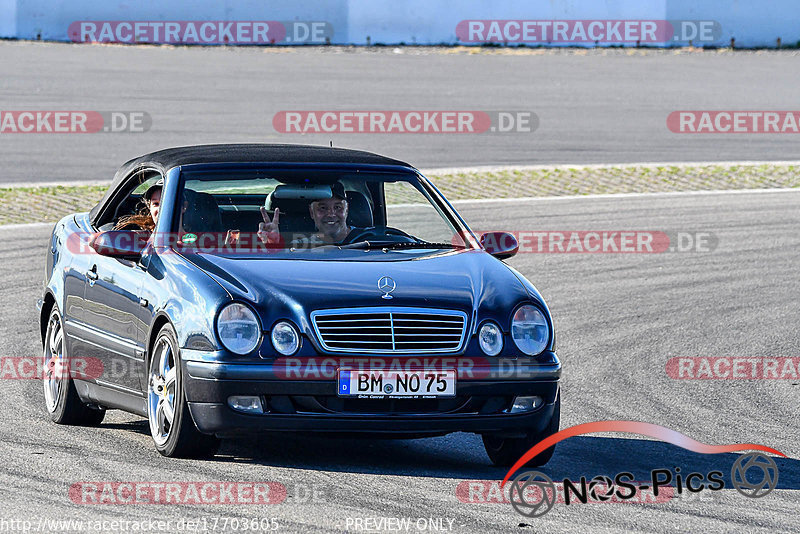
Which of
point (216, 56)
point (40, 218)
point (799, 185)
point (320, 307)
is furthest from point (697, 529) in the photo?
point (216, 56)

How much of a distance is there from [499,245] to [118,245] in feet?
6.72

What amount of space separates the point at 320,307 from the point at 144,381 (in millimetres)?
1153

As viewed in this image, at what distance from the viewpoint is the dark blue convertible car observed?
6508 mm

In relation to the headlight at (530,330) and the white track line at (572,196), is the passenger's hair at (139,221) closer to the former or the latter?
the headlight at (530,330)

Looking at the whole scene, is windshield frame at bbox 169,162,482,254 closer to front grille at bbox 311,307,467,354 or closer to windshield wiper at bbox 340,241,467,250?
windshield wiper at bbox 340,241,467,250

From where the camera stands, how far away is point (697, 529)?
227 inches

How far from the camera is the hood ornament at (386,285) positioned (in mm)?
6676

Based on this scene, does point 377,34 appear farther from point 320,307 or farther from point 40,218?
point 320,307

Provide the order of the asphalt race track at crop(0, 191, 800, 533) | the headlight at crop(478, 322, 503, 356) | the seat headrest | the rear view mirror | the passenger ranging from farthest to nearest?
the passenger, the rear view mirror, the seat headrest, the headlight at crop(478, 322, 503, 356), the asphalt race track at crop(0, 191, 800, 533)

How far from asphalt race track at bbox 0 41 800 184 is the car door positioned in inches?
483

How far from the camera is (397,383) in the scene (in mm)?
6539

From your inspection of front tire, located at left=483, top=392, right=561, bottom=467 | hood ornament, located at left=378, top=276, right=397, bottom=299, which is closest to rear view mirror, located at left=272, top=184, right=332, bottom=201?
hood ornament, located at left=378, top=276, right=397, bottom=299

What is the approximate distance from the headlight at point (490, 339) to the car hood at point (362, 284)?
44 mm

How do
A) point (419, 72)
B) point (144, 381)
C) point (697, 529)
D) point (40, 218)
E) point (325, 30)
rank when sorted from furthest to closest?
1. point (325, 30)
2. point (419, 72)
3. point (40, 218)
4. point (144, 381)
5. point (697, 529)
